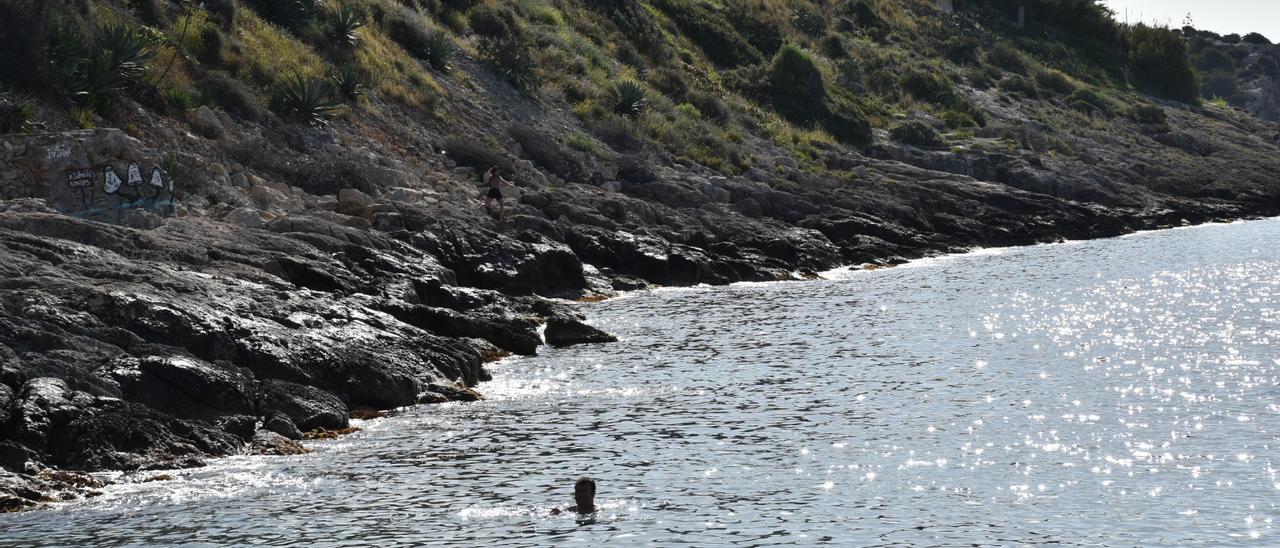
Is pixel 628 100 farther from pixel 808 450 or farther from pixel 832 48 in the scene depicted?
pixel 808 450

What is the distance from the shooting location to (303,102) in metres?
42.4

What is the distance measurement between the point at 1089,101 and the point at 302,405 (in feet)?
249

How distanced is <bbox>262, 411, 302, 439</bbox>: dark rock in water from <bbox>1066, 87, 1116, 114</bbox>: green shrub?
7371 cm

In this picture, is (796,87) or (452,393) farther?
(796,87)

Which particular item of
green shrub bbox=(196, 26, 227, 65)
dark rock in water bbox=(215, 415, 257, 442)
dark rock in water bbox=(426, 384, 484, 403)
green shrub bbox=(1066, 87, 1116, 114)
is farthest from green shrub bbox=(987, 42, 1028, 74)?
dark rock in water bbox=(215, 415, 257, 442)

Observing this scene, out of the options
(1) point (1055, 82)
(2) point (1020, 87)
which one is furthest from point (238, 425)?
(1) point (1055, 82)

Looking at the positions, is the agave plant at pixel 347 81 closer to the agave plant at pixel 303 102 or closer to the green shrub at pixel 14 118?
the agave plant at pixel 303 102

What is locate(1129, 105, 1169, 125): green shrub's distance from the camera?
85.8 meters

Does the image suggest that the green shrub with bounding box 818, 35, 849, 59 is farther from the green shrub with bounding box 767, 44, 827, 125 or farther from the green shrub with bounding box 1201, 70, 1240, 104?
the green shrub with bounding box 1201, 70, 1240, 104

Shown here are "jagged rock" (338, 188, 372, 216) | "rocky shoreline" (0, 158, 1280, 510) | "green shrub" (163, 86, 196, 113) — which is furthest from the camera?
"green shrub" (163, 86, 196, 113)

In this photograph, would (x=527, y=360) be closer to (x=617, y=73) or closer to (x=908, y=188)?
(x=908, y=188)

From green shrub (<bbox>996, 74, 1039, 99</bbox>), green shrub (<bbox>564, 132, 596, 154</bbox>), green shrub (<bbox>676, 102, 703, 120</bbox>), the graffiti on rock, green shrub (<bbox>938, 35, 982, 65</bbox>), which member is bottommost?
the graffiti on rock

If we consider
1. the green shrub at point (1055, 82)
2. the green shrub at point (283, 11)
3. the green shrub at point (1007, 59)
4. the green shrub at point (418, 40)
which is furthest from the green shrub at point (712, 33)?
the green shrub at point (283, 11)

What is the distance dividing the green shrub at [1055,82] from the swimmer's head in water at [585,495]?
7931 centimetres
